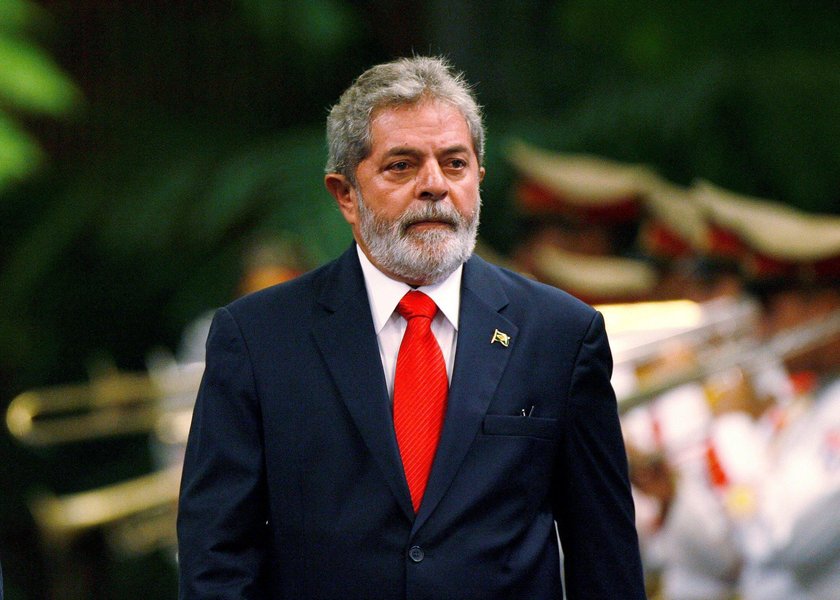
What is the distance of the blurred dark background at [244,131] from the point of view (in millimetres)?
9695

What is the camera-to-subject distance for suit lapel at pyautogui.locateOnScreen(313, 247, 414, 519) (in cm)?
356

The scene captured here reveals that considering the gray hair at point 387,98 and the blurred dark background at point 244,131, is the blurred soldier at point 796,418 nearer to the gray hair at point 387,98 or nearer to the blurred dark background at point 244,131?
the blurred dark background at point 244,131

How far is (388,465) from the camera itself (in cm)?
355

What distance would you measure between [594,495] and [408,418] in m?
0.40

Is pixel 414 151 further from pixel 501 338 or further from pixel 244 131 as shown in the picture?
pixel 244 131

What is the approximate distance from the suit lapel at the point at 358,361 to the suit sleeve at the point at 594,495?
0.36 m

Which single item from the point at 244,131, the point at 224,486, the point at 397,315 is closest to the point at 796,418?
the point at 397,315

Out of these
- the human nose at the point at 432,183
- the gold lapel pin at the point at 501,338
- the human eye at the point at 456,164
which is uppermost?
the human eye at the point at 456,164

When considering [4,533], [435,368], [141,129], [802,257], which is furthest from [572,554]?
[4,533]

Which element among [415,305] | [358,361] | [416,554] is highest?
[415,305]

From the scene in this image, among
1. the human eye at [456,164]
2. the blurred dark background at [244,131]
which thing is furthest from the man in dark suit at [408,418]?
the blurred dark background at [244,131]

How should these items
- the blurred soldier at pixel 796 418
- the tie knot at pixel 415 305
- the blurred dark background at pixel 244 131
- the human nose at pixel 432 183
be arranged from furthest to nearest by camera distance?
1. the blurred dark background at pixel 244 131
2. the blurred soldier at pixel 796 418
3. the tie knot at pixel 415 305
4. the human nose at pixel 432 183

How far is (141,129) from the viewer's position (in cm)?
1125

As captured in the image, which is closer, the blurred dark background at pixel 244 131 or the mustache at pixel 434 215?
the mustache at pixel 434 215
